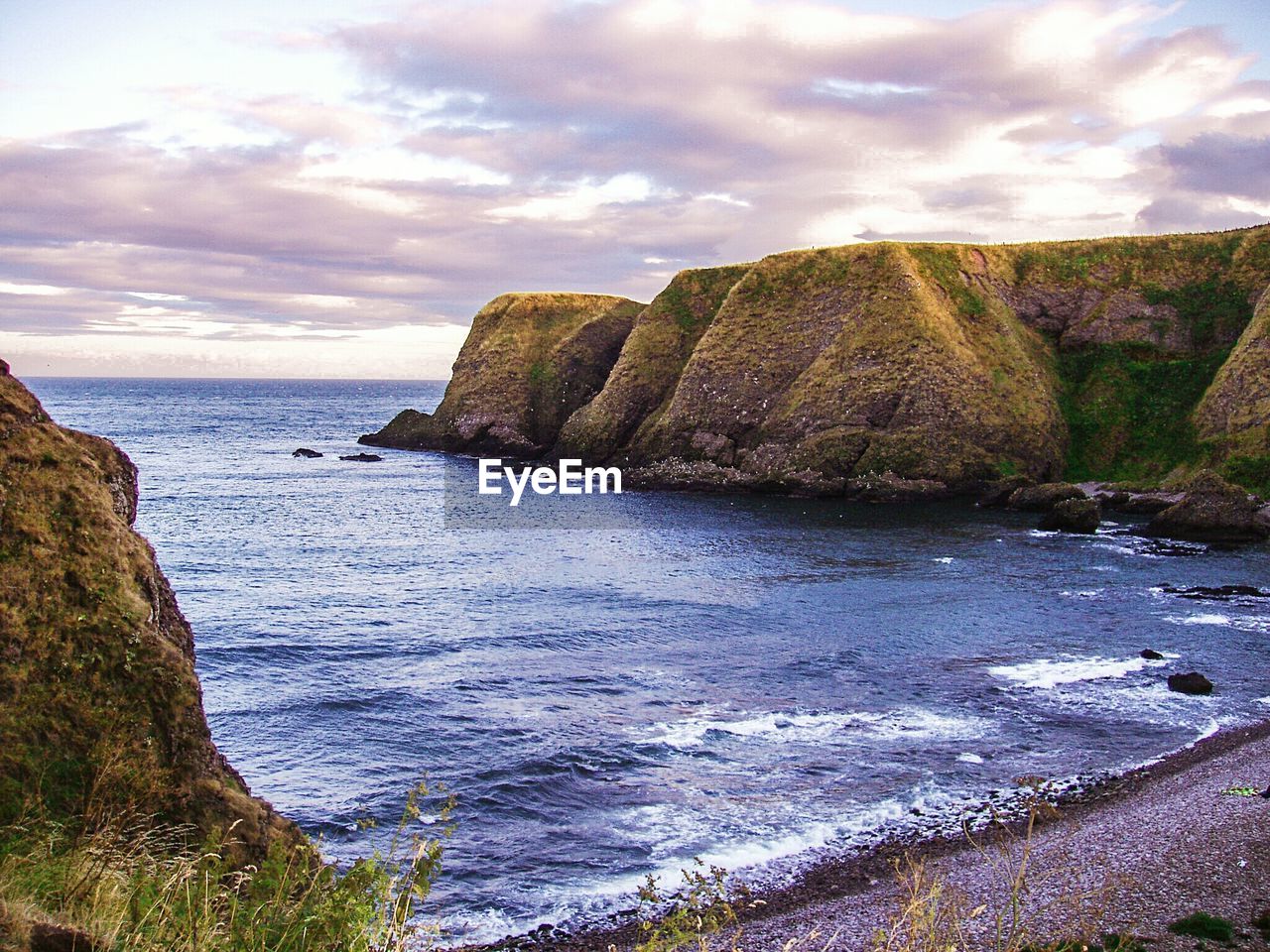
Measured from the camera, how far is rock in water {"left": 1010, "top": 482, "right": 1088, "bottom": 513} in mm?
65188

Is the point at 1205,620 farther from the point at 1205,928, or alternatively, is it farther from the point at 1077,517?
the point at 1205,928

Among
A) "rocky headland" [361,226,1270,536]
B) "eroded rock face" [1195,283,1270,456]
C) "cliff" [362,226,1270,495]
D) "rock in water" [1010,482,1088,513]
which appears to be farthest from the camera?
"cliff" [362,226,1270,495]

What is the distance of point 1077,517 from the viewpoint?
2282 inches

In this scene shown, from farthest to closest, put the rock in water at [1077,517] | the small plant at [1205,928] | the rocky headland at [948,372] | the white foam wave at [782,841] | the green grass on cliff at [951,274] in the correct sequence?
the green grass on cliff at [951,274] < the rocky headland at [948,372] < the rock in water at [1077,517] < the white foam wave at [782,841] < the small plant at [1205,928]

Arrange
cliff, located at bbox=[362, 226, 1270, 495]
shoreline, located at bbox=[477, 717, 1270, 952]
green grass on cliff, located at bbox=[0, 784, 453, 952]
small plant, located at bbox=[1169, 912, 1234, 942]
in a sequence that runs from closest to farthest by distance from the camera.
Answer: green grass on cliff, located at bbox=[0, 784, 453, 952]
small plant, located at bbox=[1169, 912, 1234, 942]
shoreline, located at bbox=[477, 717, 1270, 952]
cliff, located at bbox=[362, 226, 1270, 495]

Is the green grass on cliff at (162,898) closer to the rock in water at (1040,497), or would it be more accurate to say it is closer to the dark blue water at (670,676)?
the dark blue water at (670,676)

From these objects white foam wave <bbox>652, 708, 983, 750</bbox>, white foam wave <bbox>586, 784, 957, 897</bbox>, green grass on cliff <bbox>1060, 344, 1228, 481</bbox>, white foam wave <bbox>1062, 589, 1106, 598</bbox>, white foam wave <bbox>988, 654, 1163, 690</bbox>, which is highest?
green grass on cliff <bbox>1060, 344, 1228, 481</bbox>

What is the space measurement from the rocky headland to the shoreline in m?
48.4

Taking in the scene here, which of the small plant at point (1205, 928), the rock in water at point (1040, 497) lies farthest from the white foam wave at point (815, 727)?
the rock in water at point (1040, 497)

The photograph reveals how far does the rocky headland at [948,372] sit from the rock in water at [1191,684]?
1637 inches

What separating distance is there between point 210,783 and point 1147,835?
1685 centimetres

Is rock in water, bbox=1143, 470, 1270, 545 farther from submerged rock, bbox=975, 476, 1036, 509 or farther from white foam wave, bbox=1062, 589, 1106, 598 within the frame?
white foam wave, bbox=1062, 589, 1106, 598

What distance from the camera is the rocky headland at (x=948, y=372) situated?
239 feet

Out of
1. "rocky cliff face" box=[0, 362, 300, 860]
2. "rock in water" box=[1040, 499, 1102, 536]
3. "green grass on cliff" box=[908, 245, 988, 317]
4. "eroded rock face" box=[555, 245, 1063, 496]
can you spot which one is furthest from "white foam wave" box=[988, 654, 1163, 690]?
"green grass on cliff" box=[908, 245, 988, 317]
